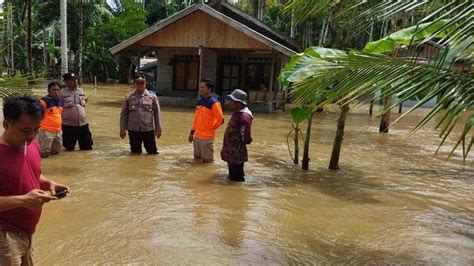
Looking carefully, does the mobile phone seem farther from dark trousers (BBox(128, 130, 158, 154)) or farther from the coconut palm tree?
dark trousers (BBox(128, 130, 158, 154))

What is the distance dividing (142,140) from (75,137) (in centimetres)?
128

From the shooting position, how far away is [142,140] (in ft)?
29.2

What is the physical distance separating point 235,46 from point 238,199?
12608 millimetres

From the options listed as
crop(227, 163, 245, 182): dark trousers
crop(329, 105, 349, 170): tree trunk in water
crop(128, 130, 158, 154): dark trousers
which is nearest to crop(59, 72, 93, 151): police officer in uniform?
crop(128, 130, 158, 154): dark trousers

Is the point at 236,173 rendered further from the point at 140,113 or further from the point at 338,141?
the point at 140,113

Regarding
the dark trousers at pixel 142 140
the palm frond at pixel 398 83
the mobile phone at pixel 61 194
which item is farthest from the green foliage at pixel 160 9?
the mobile phone at pixel 61 194

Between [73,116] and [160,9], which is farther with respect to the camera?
[160,9]

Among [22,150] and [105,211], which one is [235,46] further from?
[22,150]

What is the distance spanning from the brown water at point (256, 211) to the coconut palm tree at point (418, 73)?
208 cm

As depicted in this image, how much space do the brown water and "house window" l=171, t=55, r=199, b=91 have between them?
1178 centimetres

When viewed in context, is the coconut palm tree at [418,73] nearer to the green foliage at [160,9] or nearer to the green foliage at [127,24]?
the green foliage at [127,24]

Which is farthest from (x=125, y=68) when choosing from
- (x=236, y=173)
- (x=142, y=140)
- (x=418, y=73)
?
(x=418, y=73)

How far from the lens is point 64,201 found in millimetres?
5727

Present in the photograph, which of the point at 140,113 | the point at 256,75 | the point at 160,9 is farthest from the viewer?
the point at 160,9
